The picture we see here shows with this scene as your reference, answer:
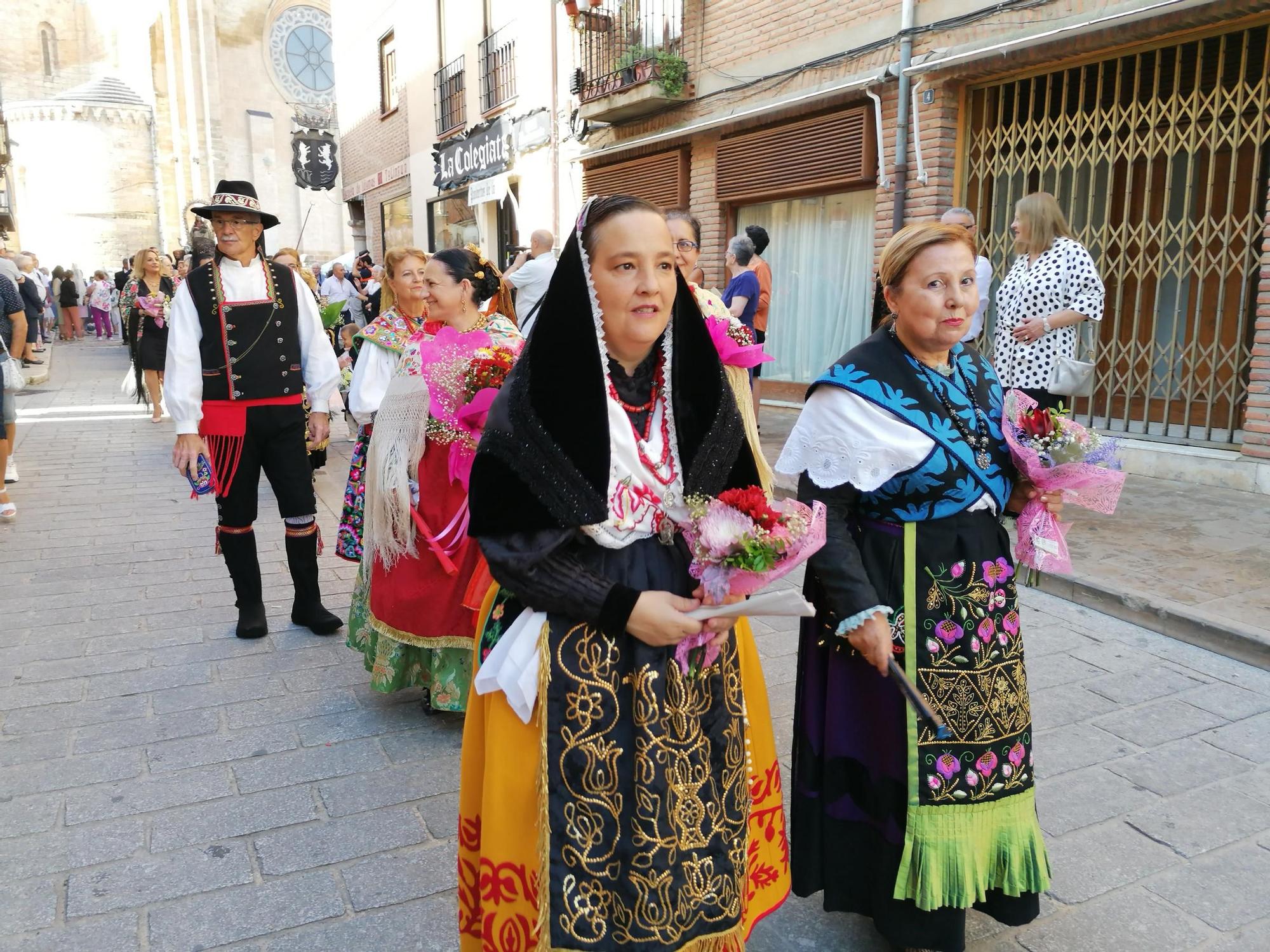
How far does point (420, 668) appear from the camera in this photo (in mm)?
3928

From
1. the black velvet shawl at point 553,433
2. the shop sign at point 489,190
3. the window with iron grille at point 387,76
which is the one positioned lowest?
the black velvet shawl at point 553,433

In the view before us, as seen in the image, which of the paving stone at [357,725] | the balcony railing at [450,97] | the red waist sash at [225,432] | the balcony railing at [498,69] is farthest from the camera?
the balcony railing at [450,97]

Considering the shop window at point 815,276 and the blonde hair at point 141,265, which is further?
the blonde hair at point 141,265

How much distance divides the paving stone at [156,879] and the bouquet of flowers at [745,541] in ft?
5.76

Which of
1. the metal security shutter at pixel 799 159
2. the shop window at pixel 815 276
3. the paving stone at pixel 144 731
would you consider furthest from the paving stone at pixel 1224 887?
the metal security shutter at pixel 799 159

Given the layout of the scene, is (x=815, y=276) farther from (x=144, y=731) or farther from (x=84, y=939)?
(x=84, y=939)

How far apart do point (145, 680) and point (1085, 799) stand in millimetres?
3752

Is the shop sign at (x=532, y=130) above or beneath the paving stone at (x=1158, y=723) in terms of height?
above

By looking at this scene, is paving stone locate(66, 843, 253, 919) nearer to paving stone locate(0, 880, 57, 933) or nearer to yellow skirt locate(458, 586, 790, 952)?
paving stone locate(0, 880, 57, 933)

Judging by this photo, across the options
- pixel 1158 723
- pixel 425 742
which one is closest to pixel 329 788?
pixel 425 742

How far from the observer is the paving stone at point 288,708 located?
3836mm

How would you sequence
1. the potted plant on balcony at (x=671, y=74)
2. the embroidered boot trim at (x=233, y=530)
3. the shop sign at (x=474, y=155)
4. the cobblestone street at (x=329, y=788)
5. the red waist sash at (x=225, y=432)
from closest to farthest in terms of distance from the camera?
the cobblestone street at (x=329, y=788)
the red waist sash at (x=225, y=432)
the embroidered boot trim at (x=233, y=530)
the potted plant on balcony at (x=671, y=74)
the shop sign at (x=474, y=155)

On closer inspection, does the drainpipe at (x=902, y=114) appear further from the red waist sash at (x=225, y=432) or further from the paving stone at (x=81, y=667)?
the paving stone at (x=81, y=667)

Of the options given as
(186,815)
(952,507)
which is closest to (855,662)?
(952,507)
